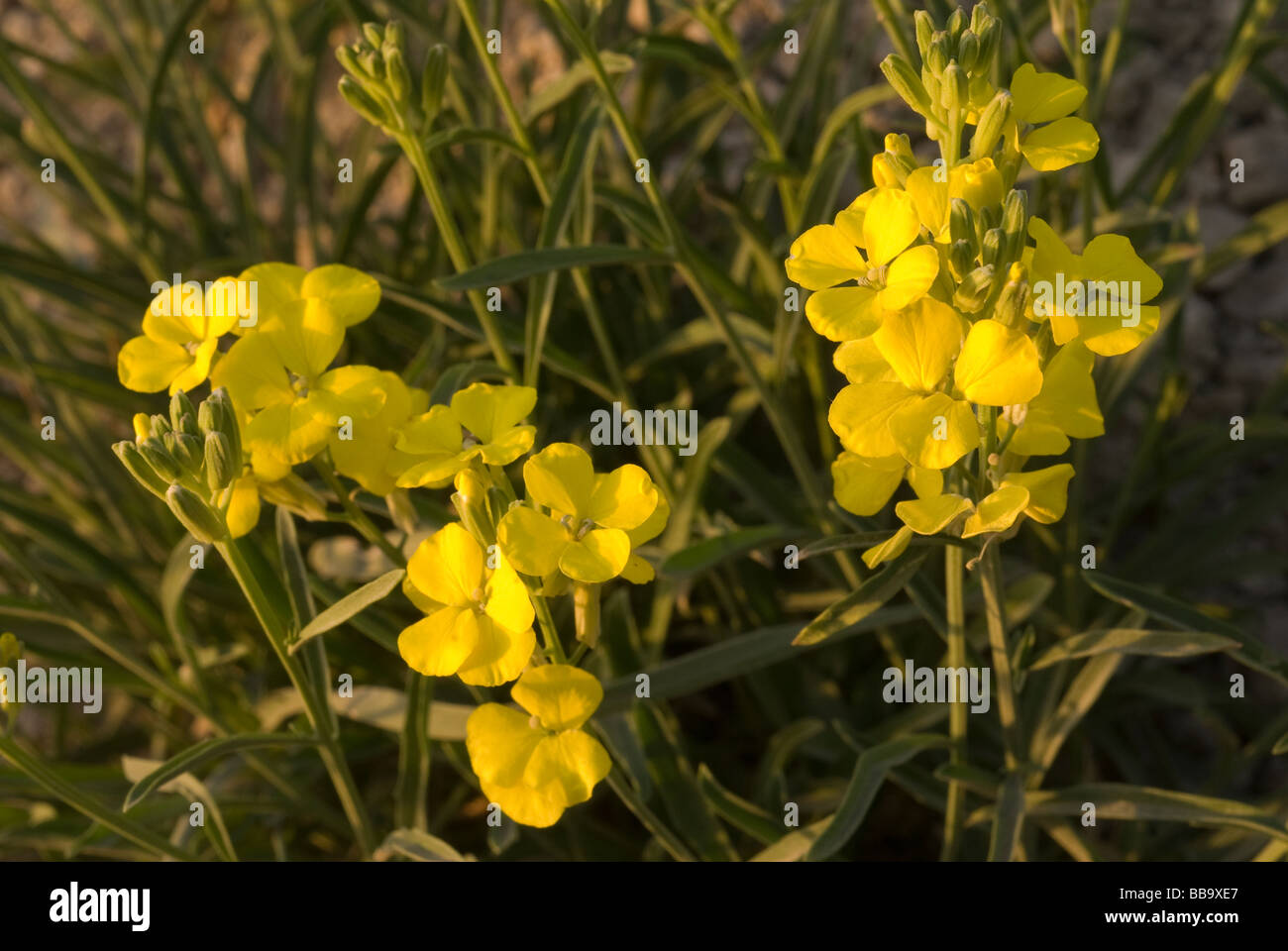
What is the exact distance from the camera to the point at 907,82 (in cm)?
102

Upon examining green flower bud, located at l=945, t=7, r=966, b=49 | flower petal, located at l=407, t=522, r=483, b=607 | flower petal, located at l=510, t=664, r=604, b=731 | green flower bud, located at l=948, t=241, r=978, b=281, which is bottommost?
flower petal, located at l=510, t=664, r=604, b=731

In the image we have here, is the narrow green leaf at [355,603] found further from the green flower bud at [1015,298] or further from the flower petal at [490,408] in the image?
the green flower bud at [1015,298]

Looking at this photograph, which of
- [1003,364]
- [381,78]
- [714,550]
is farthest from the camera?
[714,550]

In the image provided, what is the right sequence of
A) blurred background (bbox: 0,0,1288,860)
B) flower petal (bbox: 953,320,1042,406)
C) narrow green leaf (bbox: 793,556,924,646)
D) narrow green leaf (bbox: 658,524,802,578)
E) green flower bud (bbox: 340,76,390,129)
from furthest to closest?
blurred background (bbox: 0,0,1288,860), narrow green leaf (bbox: 658,524,802,578), green flower bud (bbox: 340,76,390,129), narrow green leaf (bbox: 793,556,924,646), flower petal (bbox: 953,320,1042,406)

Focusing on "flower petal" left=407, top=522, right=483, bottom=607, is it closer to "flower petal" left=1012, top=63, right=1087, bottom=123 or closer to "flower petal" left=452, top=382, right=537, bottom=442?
"flower petal" left=452, top=382, right=537, bottom=442

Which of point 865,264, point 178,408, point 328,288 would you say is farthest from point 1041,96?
point 178,408

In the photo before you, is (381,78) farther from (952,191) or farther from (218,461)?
(952,191)

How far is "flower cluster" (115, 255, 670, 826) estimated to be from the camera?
0.93m

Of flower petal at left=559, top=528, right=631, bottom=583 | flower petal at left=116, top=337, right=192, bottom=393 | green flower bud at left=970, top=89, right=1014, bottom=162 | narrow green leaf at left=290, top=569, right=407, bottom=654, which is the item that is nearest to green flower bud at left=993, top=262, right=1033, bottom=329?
green flower bud at left=970, top=89, right=1014, bottom=162

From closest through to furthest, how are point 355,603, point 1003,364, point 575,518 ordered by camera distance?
point 1003,364
point 575,518
point 355,603

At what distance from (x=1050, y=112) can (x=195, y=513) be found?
0.83 meters

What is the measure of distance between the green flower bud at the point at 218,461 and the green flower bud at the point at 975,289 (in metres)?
0.62

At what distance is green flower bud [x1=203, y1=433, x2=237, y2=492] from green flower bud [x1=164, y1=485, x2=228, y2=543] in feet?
0.07

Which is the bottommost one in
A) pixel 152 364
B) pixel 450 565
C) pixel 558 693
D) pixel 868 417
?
pixel 558 693
